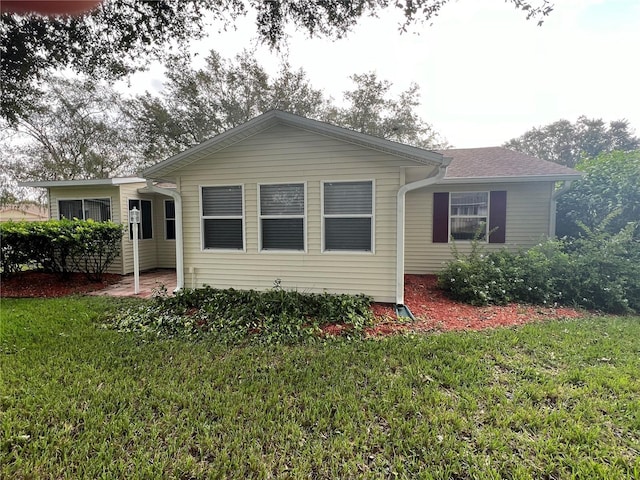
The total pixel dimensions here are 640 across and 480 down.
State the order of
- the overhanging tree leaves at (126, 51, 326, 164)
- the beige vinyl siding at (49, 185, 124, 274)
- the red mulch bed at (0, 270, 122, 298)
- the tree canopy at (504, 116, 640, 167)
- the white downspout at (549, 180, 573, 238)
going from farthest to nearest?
the tree canopy at (504, 116, 640, 167) < the overhanging tree leaves at (126, 51, 326, 164) < the beige vinyl siding at (49, 185, 124, 274) < the white downspout at (549, 180, 573, 238) < the red mulch bed at (0, 270, 122, 298)

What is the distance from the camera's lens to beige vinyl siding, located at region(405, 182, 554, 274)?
763cm

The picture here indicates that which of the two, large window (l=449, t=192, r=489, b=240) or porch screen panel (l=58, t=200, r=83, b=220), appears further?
porch screen panel (l=58, t=200, r=83, b=220)

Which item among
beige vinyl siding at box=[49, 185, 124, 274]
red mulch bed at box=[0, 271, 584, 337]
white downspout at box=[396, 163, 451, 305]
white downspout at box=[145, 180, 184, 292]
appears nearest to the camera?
red mulch bed at box=[0, 271, 584, 337]

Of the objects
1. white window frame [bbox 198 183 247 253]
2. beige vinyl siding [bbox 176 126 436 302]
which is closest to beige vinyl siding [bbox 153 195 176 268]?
beige vinyl siding [bbox 176 126 436 302]

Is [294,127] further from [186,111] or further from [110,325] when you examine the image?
[186,111]

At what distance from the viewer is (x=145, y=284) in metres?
7.60

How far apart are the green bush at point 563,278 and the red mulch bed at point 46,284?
8746mm

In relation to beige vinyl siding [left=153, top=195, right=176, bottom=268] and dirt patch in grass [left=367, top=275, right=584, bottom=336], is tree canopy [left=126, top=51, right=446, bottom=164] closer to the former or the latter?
beige vinyl siding [left=153, top=195, right=176, bottom=268]

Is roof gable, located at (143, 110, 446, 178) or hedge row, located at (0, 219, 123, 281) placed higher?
roof gable, located at (143, 110, 446, 178)

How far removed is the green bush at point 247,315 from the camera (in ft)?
14.0

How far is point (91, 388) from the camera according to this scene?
111 inches

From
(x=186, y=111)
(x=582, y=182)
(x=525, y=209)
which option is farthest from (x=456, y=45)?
(x=186, y=111)

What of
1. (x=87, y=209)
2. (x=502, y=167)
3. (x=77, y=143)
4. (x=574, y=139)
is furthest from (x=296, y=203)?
(x=574, y=139)

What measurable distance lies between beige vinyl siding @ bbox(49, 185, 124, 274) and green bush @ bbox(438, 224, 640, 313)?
360 inches
